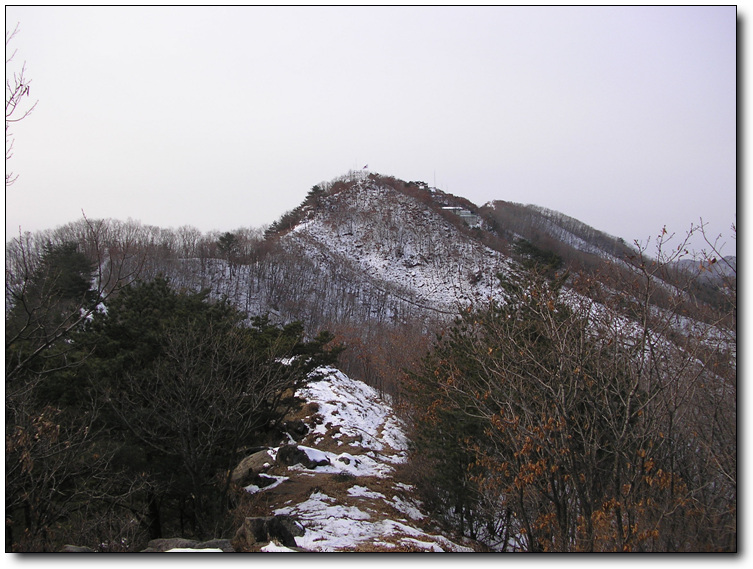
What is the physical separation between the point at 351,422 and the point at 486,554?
51.3 feet

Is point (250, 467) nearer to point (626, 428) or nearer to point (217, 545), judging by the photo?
point (217, 545)

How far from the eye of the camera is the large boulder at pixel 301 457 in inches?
606

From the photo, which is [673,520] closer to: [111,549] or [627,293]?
[627,293]

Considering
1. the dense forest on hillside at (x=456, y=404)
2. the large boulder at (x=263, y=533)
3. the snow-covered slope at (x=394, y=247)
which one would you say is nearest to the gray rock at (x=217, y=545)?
the large boulder at (x=263, y=533)

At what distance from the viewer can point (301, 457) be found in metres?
15.6

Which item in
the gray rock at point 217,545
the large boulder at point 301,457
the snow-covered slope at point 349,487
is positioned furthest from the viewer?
the large boulder at point 301,457

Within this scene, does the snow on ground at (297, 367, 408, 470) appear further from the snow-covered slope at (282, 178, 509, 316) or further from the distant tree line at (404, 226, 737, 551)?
the snow-covered slope at (282, 178, 509, 316)

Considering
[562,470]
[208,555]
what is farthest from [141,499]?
[562,470]

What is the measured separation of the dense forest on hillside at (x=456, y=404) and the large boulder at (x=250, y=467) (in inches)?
29.4

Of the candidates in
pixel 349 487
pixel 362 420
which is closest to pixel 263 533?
pixel 349 487

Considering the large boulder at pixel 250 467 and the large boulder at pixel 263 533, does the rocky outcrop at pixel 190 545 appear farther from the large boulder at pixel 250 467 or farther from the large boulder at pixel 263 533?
the large boulder at pixel 250 467

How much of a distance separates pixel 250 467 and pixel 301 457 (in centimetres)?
193

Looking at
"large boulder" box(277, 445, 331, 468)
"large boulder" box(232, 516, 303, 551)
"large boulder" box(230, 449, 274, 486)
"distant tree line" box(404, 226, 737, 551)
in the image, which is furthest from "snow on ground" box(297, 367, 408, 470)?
"distant tree line" box(404, 226, 737, 551)

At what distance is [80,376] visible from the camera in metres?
9.40
